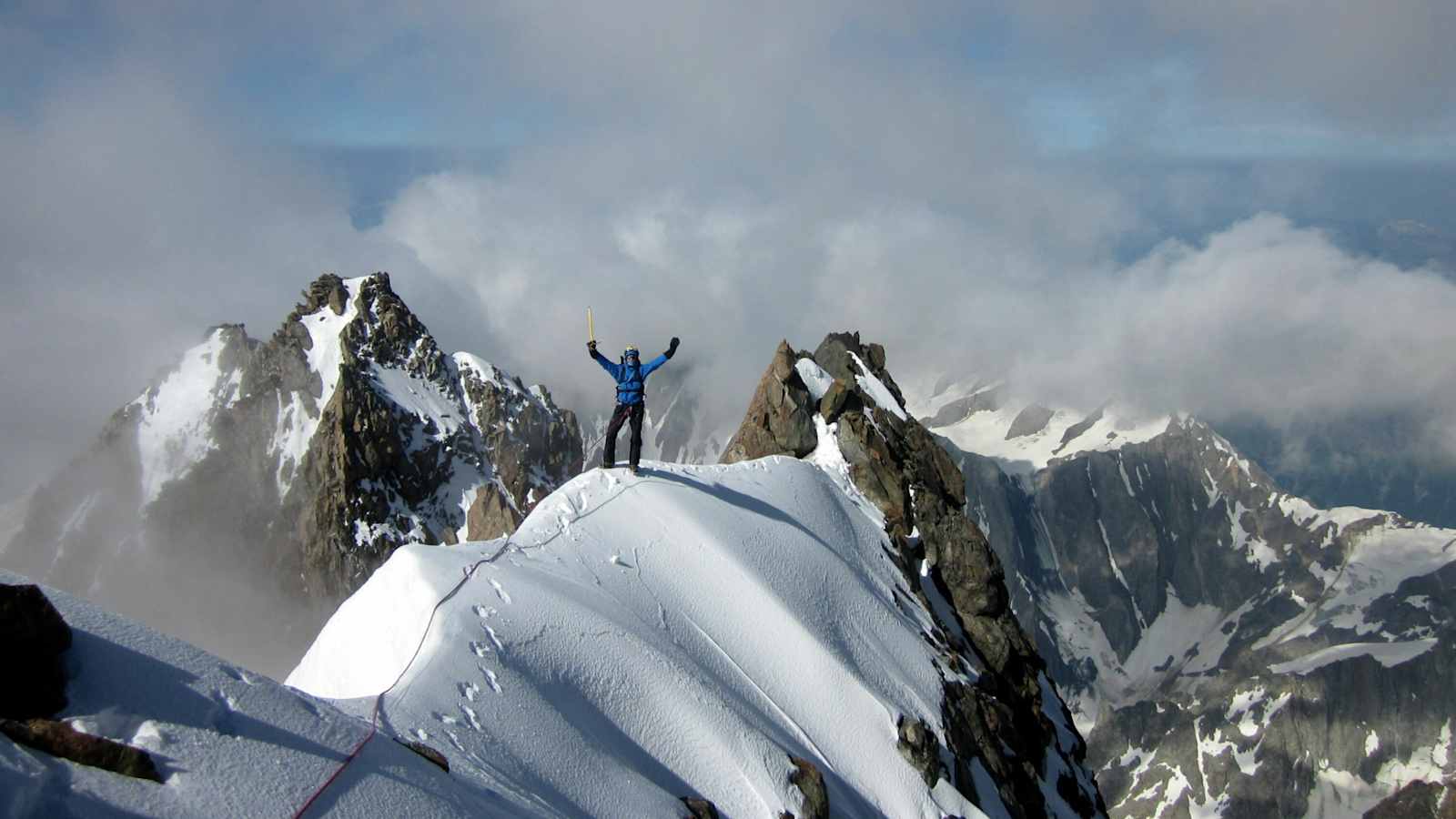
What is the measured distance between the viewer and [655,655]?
931 inches

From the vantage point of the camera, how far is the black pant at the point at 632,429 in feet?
103

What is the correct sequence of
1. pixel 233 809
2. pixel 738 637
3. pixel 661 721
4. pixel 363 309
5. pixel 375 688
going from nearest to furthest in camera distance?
pixel 233 809
pixel 375 688
pixel 661 721
pixel 738 637
pixel 363 309

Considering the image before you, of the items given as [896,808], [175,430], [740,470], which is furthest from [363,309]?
[896,808]

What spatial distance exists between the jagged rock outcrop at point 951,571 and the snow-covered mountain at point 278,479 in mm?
111580

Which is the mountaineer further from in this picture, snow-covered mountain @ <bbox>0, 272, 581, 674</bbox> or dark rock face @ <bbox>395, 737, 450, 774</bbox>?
snow-covered mountain @ <bbox>0, 272, 581, 674</bbox>

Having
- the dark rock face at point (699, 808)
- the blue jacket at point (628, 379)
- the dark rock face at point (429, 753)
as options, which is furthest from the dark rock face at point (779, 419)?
the dark rock face at point (429, 753)

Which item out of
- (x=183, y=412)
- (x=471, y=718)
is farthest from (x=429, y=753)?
(x=183, y=412)

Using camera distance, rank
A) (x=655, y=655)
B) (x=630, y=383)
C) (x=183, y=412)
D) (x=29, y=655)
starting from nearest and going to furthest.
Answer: (x=29, y=655)
(x=655, y=655)
(x=630, y=383)
(x=183, y=412)

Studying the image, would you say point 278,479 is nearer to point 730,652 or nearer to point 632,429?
point 632,429

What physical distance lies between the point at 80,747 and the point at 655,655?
1405 cm

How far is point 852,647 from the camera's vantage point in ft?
99.5

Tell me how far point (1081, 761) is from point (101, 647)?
4061cm

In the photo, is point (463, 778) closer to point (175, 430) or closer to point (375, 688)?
point (375, 688)

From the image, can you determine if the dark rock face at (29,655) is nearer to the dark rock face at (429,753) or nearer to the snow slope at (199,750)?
the snow slope at (199,750)
